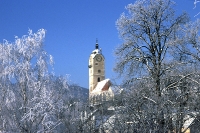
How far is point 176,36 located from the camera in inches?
567

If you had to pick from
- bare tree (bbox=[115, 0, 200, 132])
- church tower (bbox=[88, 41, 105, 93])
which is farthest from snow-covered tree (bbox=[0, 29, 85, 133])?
church tower (bbox=[88, 41, 105, 93])

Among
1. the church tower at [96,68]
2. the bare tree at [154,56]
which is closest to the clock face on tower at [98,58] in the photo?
the church tower at [96,68]

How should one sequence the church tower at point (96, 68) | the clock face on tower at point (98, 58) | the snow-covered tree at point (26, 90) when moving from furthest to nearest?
1. the clock face on tower at point (98, 58)
2. the church tower at point (96, 68)
3. the snow-covered tree at point (26, 90)

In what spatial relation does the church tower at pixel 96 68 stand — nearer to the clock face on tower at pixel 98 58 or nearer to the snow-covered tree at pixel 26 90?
the clock face on tower at pixel 98 58

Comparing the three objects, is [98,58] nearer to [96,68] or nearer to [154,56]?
[96,68]

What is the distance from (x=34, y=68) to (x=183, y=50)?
6.28 metres

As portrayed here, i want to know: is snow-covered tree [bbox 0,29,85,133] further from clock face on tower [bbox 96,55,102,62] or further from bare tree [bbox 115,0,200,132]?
clock face on tower [bbox 96,55,102,62]

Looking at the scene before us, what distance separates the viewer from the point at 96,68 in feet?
295

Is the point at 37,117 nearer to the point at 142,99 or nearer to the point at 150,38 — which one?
the point at 142,99

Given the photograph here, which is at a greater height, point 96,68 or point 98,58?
point 98,58

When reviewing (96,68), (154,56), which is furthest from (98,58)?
(154,56)

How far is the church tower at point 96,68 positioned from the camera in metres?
88.5

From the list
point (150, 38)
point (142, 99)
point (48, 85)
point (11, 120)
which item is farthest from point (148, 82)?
point (11, 120)

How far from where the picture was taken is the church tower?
88.5 meters
